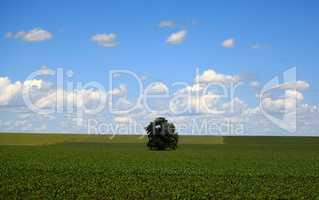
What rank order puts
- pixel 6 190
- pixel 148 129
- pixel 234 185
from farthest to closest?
pixel 148 129 < pixel 234 185 < pixel 6 190

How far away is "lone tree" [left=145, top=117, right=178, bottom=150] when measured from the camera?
88.9 metres

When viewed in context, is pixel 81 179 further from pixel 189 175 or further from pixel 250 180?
pixel 250 180

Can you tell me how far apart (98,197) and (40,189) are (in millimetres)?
4844

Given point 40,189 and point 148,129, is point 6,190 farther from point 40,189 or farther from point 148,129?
point 148,129

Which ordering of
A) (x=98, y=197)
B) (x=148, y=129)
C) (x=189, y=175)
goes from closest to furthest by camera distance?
(x=98, y=197) → (x=189, y=175) → (x=148, y=129)

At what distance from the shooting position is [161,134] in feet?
292

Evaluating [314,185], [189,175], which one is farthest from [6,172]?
[314,185]

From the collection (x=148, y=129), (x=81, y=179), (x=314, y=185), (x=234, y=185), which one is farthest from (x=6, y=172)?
(x=148, y=129)

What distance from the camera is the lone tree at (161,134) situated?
88.9 m

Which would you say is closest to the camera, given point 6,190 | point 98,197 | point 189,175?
point 98,197

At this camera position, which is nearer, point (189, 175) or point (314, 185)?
point (314, 185)

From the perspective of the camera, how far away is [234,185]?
34719mm

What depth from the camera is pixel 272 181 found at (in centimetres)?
3791

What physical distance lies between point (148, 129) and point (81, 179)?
52.8 metres
